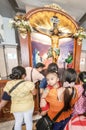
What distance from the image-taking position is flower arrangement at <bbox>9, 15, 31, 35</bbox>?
290 centimetres

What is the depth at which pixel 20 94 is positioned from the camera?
5.09 ft

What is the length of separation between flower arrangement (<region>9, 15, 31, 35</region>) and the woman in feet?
5.06

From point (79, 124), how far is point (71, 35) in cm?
269

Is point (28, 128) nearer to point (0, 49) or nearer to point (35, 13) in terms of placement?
point (0, 49)

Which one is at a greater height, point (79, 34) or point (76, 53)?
point (79, 34)

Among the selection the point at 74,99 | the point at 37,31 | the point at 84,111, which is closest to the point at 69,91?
the point at 74,99

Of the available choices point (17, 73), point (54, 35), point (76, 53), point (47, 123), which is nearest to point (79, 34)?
point (76, 53)

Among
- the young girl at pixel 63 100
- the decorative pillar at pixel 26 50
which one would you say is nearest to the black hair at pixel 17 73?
the young girl at pixel 63 100

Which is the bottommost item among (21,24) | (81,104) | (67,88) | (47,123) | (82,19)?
(47,123)

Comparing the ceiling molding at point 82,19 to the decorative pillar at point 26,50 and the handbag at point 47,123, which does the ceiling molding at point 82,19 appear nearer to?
the decorative pillar at point 26,50

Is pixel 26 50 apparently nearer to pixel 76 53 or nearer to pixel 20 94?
pixel 76 53

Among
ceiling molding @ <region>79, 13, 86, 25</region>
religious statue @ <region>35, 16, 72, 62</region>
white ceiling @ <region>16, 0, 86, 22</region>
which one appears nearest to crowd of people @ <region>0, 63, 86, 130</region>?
religious statue @ <region>35, 16, 72, 62</region>

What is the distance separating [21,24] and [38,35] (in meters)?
0.47

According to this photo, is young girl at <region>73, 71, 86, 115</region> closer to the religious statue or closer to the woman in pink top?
the woman in pink top
